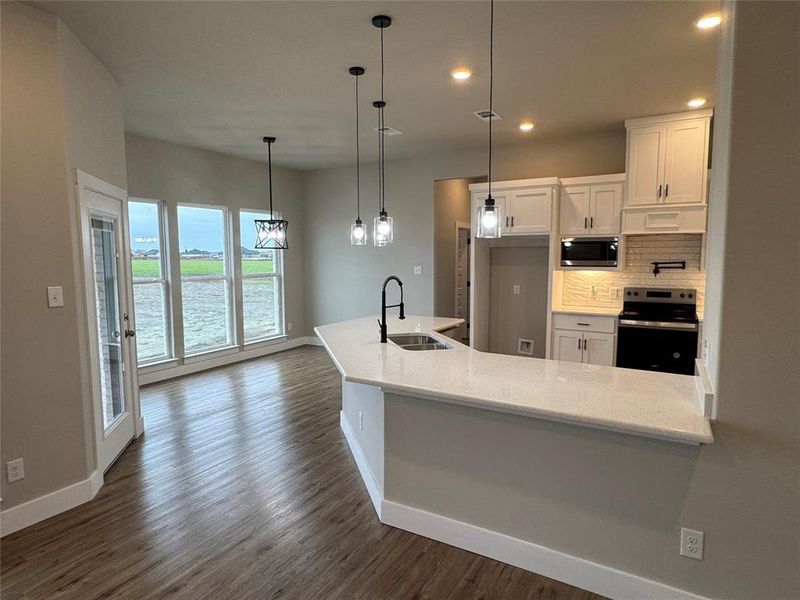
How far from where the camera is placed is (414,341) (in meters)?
3.83

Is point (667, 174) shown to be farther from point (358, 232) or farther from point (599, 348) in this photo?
point (358, 232)

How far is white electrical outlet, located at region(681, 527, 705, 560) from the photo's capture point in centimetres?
184

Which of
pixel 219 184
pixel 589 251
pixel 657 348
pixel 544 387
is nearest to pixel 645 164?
pixel 589 251

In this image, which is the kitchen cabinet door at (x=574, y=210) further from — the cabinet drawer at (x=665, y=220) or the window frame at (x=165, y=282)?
the window frame at (x=165, y=282)

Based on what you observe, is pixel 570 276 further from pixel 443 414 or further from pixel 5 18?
pixel 5 18

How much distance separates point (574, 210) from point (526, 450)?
3.48 m

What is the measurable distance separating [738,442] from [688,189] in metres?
3.30

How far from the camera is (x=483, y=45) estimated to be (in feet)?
9.75

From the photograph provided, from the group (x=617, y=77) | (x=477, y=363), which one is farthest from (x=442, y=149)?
(x=477, y=363)

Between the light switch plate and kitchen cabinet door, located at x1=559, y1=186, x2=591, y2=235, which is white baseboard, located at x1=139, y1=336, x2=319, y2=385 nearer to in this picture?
the light switch plate

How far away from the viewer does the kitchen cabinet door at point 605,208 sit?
4.72 m

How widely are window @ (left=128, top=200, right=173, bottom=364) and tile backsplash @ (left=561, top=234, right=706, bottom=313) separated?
4.74 meters

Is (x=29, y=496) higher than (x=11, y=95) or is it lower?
lower

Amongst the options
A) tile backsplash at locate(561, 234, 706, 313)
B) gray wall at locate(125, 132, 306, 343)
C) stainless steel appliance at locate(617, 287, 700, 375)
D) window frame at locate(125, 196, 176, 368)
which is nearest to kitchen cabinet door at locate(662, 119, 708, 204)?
tile backsplash at locate(561, 234, 706, 313)
